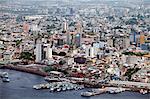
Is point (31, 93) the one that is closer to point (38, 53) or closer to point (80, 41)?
point (38, 53)

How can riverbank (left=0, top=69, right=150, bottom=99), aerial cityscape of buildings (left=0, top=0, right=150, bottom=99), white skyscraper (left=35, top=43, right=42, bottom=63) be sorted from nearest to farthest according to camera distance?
riverbank (left=0, top=69, right=150, bottom=99), aerial cityscape of buildings (left=0, top=0, right=150, bottom=99), white skyscraper (left=35, top=43, right=42, bottom=63)

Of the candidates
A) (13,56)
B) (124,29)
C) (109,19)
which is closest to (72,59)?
(13,56)

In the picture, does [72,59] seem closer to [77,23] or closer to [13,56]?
[13,56]

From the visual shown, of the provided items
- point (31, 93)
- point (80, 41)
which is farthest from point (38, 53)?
point (31, 93)

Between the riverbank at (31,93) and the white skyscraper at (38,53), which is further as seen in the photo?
the white skyscraper at (38,53)

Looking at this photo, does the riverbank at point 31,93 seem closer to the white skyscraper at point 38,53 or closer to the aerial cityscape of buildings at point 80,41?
the aerial cityscape of buildings at point 80,41

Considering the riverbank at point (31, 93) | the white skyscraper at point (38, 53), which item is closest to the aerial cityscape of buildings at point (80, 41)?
the white skyscraper at point (38, 53)

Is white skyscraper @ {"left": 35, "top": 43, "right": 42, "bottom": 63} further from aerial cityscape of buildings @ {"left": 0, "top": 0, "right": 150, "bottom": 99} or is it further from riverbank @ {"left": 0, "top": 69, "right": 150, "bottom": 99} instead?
riverbank @ {"left": 0, "top": 69, "right": 150, "bottom": 99}

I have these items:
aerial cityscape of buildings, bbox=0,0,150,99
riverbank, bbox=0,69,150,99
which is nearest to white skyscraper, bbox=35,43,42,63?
aerial cityscape of buildings, bbox=0,0,150,99
